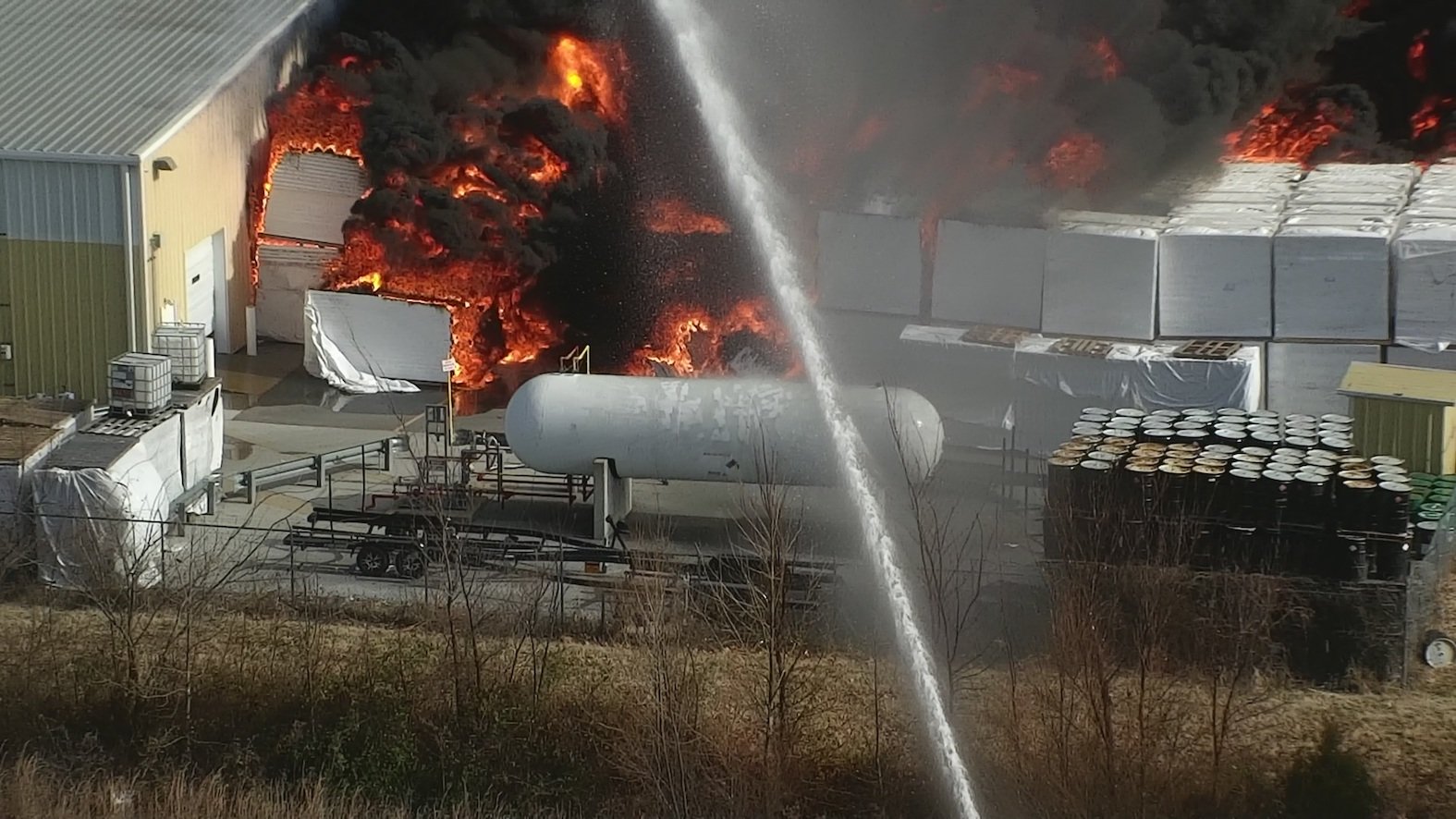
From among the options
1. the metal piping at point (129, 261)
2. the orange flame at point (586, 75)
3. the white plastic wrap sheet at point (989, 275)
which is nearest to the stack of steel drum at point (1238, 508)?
the white plastic wrap sheet at point (989, 275)

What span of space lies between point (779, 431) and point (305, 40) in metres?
14.0

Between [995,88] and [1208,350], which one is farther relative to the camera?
[995,88]

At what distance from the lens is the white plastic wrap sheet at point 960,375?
28.3 metres

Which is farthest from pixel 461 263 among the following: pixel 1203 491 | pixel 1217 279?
pixel 1203 491

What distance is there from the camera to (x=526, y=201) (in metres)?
31.9

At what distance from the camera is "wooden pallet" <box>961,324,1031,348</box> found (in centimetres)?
2842

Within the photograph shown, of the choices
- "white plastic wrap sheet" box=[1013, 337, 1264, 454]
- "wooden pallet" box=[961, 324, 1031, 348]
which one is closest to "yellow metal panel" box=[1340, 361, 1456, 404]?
"white plastic wrap sheet" box=[1013, 337, 1264, 454]

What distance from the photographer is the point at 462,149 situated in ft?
105

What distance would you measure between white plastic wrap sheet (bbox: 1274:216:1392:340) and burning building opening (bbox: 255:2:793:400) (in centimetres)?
756

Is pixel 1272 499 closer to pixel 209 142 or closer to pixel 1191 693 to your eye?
pixel 1191 693

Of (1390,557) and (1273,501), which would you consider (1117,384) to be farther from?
(1390,557)

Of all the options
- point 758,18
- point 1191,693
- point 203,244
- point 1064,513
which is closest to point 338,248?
point 203,244

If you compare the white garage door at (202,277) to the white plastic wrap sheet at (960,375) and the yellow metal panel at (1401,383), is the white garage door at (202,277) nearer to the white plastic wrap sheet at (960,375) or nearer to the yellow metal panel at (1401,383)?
the white plastic wrap sheet at (960,375)

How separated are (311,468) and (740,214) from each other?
8.89 meters
